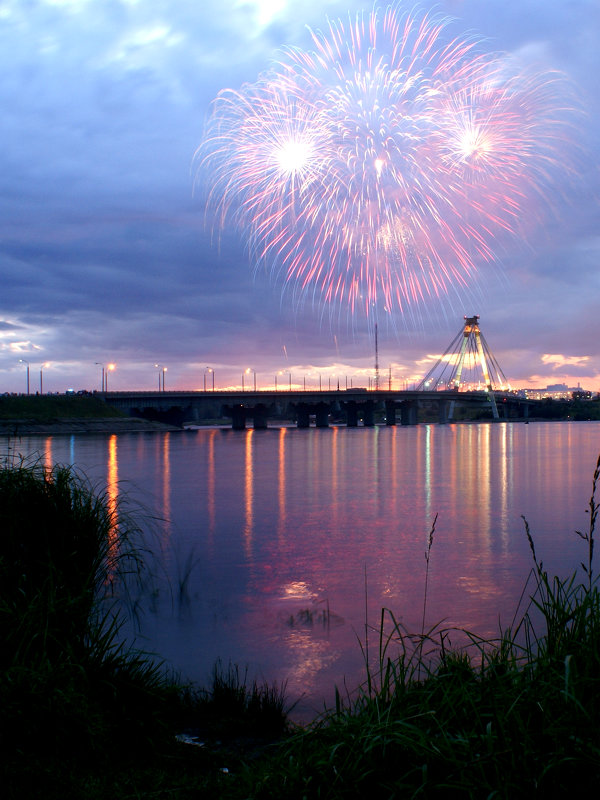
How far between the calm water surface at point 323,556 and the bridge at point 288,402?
252 ft

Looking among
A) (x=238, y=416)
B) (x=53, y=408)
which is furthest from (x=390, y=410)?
(x=53, y=408)

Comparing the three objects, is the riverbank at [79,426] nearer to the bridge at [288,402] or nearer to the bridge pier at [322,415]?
the bridge at [288,402]

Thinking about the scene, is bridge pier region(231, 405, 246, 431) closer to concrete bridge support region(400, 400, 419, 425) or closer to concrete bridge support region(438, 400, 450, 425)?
concrete bridge support region(400, 400, 419, 425)

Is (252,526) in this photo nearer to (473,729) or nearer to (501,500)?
(501,500)

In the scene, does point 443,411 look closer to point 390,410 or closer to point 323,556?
point 390,410

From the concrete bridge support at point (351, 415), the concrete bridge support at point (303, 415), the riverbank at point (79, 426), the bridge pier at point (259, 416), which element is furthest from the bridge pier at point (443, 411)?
the riverbank at point (79, 426)

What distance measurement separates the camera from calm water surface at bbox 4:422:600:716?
1012 cm

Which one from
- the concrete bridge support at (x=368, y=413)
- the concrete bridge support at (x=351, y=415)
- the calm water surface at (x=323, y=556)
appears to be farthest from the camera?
the concrete bridge support at (x=351, y=415)

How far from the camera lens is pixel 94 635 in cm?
689

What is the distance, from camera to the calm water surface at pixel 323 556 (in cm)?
1012

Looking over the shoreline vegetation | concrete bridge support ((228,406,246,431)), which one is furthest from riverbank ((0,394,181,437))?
the shoreline vegetation

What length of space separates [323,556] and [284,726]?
412 inches

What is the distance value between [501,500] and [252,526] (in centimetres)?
1139

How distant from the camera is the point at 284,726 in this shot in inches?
265
